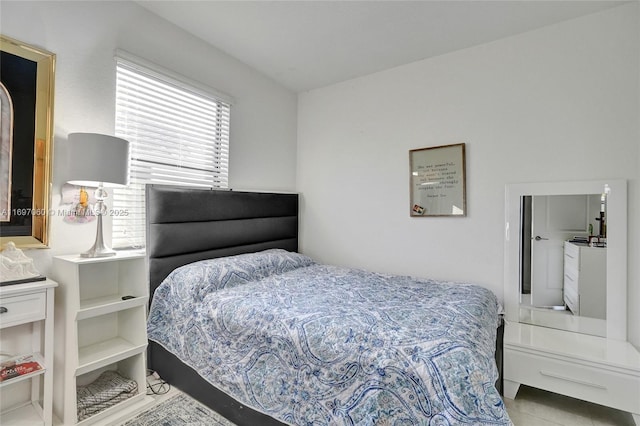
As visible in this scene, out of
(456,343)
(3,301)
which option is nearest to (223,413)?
(3,301)

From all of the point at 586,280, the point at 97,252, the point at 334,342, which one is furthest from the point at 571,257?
the point at 97,252

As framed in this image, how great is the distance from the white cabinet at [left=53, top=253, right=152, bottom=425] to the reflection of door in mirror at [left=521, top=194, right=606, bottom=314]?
264 centimetres

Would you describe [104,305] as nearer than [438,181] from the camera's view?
Yes

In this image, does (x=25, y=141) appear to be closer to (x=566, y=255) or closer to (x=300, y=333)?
(x=300, y=333)

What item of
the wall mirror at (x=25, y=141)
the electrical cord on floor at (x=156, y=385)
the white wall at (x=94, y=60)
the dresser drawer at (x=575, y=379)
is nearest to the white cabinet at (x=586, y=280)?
the dresser drawer at (x=575, y=379)

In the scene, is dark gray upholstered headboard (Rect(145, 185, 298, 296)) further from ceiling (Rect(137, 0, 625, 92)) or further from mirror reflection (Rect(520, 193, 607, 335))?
mirror reflection (Rect(520, 193, 607, 335))

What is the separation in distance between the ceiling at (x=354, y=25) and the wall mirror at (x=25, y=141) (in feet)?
2.88

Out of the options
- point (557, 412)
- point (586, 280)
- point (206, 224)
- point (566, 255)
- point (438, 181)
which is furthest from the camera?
point (438, 181)

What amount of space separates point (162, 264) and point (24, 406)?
37.5 inches

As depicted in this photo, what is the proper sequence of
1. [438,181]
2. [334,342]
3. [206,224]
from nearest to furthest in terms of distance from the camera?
[334,342] → [206,224] → [438,181]

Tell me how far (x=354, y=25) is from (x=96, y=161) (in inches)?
76.3

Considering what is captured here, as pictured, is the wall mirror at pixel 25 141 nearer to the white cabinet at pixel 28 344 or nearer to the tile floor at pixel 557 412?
the white cabinet at pixel 28 344

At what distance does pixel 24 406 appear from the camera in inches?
64.6

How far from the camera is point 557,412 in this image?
1849 mm
